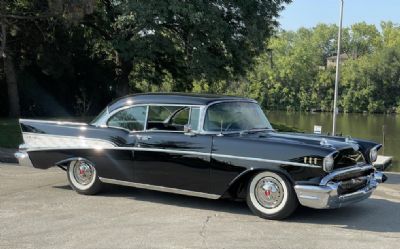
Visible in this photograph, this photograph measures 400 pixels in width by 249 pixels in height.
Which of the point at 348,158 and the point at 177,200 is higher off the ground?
the point at 348,158

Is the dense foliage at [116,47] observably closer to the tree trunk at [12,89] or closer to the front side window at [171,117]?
the tree trunk at [12,89]

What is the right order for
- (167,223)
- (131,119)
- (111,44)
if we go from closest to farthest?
(167,223) < (131,119) < (111,44)

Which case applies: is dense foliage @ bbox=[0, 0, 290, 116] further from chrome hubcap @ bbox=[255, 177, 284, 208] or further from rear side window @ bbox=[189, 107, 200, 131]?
chrome hubcap @ bbox=[255, 177, 284, 208]

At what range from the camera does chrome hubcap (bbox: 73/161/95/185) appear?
28.1 ft

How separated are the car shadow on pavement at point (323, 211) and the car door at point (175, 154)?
448 mm

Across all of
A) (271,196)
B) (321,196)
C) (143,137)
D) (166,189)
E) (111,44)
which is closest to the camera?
(321,196)

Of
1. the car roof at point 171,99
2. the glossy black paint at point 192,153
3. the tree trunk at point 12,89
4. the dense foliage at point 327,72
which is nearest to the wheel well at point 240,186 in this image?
the glossy black paint at point 192,153

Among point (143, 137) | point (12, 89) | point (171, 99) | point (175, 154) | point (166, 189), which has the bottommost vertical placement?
point (166, 189)

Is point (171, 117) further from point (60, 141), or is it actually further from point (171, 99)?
point (60, 141)

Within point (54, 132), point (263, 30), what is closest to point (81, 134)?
point (54, 132)

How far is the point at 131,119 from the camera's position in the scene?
8.28 meters

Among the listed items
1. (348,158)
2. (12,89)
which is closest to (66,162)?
(348,158)

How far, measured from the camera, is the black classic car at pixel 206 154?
685 centimetres

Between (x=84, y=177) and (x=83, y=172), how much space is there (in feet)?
0.27
